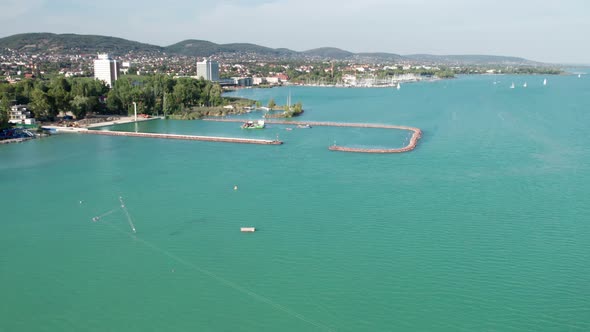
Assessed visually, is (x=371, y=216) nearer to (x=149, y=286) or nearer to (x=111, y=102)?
(x=149, y=286)

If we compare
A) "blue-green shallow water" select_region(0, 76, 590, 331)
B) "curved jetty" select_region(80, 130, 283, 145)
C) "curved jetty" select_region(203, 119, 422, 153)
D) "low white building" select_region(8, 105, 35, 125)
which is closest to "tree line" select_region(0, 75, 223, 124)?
"low white building" select_region(8, 105, 35, 125)

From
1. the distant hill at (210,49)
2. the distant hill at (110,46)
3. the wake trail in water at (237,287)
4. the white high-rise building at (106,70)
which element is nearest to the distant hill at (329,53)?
the distant hill at (110,46)

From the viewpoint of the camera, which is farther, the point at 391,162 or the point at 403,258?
the point at 391,162

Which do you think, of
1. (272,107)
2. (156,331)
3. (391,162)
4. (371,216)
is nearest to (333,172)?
(391,162)

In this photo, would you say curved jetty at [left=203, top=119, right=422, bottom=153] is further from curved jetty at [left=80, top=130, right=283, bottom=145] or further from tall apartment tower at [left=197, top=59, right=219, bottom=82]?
tall apartment tower at [left=197, top=59, right=219, bottom=82]

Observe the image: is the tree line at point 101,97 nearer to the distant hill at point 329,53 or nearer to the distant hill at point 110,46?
the distant hill at point 110,46
